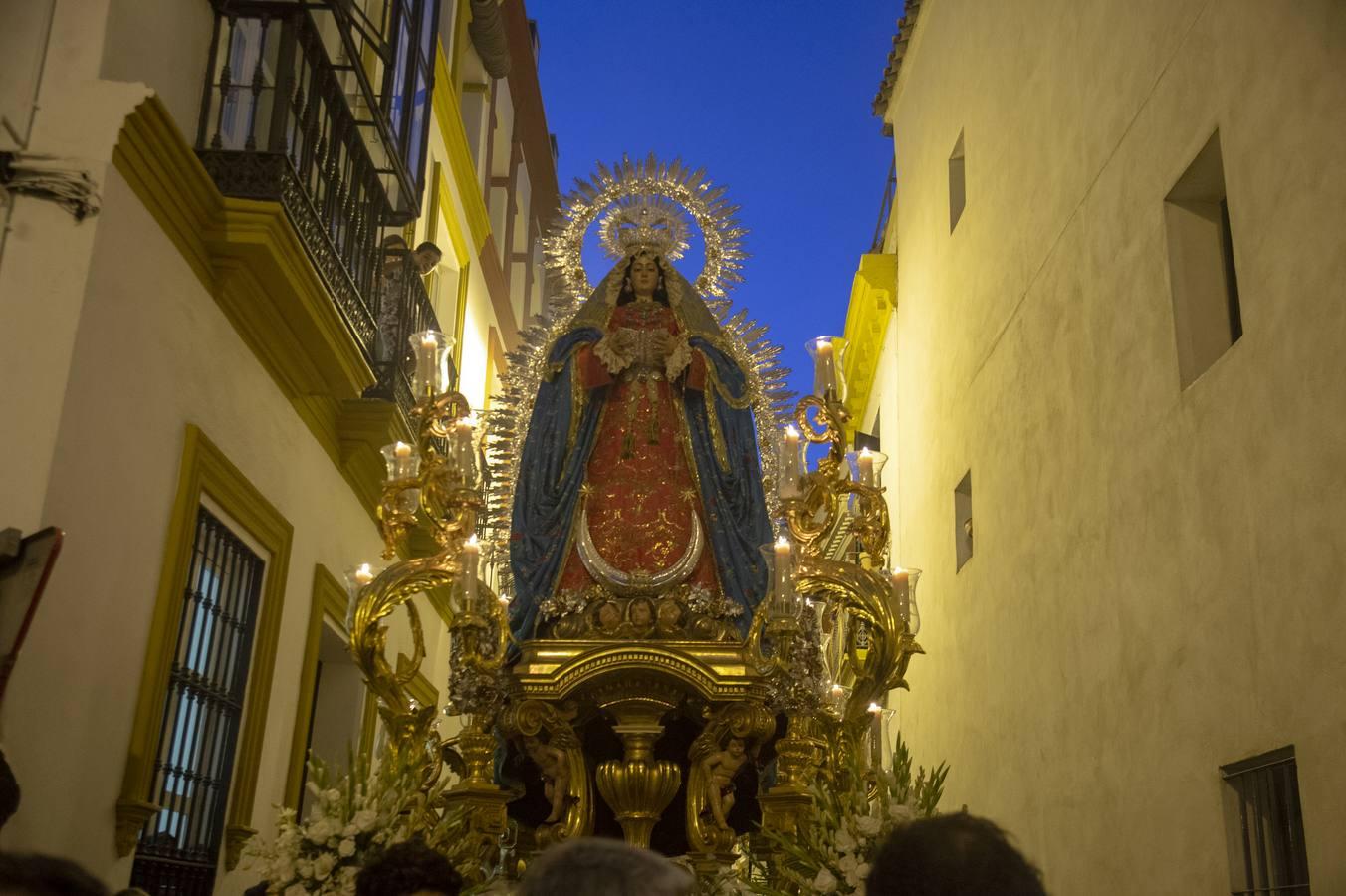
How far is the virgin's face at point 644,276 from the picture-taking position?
743cm

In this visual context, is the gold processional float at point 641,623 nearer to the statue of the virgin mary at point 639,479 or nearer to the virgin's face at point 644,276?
the statue of the virgin mary at point 639,479

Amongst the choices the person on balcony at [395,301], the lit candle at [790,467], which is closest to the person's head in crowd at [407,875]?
the lit candle at [790,467]

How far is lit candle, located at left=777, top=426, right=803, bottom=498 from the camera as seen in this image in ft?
20.8

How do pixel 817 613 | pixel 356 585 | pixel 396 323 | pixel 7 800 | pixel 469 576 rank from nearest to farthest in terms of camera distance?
pixel 7 800 → pixel 469 576 → pixel 356 585 → pixel 817 613 → pixel 396 323

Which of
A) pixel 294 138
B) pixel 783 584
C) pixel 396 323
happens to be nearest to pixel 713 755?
pixel 783 584

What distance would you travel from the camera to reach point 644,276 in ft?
24.4

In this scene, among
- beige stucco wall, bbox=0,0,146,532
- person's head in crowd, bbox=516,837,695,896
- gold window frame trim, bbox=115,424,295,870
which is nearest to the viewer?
person's head in crowd, bbox=516,837,695,896

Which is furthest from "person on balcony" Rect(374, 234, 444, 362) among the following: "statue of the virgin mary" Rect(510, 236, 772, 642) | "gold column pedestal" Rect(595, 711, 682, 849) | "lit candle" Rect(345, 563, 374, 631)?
"gold column pedestal" Rect(595, 711, 682, 849)

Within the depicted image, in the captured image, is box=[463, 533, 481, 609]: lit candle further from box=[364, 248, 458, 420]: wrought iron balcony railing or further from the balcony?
Answer: box=[364, 248, 458, 420]: wrought iron balcony railing

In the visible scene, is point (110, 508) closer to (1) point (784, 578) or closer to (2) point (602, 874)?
(1) point (784, 578)

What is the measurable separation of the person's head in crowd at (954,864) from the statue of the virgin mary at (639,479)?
432 centimetres

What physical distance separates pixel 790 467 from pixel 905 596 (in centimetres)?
75

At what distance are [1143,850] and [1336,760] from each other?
1.95m

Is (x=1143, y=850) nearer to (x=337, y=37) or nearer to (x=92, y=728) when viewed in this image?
(x=92, y=728)
